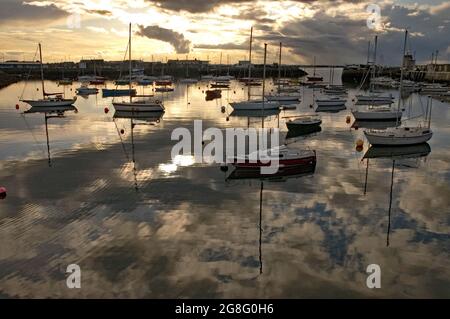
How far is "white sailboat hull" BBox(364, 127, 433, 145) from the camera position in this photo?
129ft

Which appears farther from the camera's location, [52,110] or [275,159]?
[52,110]

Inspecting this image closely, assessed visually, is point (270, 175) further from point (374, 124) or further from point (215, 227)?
point (374, 124)

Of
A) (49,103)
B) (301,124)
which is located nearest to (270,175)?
(301,124)

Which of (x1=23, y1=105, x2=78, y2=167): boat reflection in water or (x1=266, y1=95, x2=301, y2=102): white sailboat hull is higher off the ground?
(x1=266, y1=95, x2=301, y2=102): white sailboat hull

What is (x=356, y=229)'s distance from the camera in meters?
20.6

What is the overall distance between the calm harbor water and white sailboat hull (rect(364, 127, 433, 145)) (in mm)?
2025

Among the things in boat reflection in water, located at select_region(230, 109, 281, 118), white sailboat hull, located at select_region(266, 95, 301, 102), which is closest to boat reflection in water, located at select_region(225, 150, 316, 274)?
boat reflection in water, located at select_region(230, 109, 281, 118)

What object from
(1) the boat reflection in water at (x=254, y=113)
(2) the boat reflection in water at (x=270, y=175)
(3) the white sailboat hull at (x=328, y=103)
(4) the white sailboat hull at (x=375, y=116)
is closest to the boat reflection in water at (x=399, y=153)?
(2) the boat reflection in water at (x=270, y=175)

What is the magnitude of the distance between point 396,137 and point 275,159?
1634cm

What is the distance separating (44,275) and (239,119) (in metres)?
49.3

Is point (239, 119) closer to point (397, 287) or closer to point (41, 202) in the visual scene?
point (41, 202)

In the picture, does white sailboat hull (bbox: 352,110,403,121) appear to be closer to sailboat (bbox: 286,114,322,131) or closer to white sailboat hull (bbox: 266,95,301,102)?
sailboat (bbox: 286,114,322,131)

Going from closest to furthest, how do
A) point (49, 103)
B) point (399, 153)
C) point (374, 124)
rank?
point (399, 153) → point (374, 124) → point (49, 103)

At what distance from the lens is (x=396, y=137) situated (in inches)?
1545
